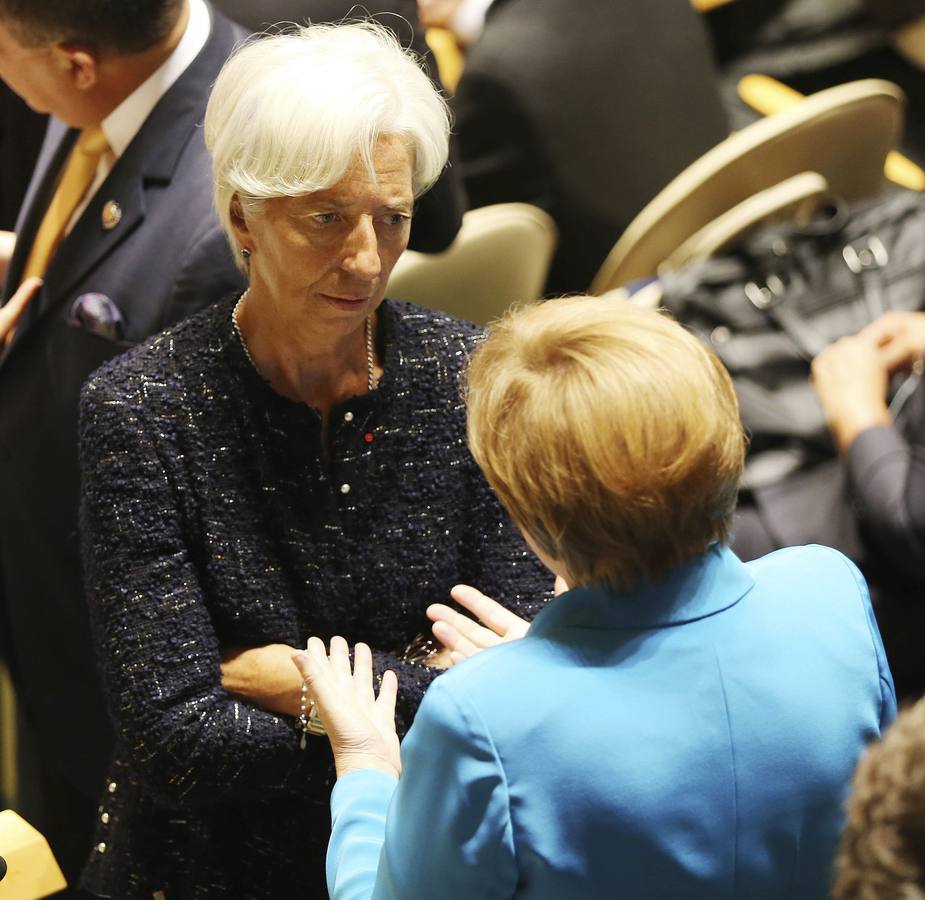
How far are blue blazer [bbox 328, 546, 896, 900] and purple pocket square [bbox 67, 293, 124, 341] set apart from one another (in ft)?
2.82

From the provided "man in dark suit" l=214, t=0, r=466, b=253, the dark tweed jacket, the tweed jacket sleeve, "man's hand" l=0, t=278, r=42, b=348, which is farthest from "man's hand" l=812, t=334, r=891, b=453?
"man's hand" l=0, t=278, r=42, b=348

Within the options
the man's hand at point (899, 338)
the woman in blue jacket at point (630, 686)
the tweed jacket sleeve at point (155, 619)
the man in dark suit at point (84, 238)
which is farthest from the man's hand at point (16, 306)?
the man's hand at point (899, 338)

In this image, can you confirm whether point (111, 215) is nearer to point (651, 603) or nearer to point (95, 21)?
point (95, 21)

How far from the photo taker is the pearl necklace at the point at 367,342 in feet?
4.96

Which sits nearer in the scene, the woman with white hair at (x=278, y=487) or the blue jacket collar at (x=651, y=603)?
the blue jacket collar at (x=651, y=603)

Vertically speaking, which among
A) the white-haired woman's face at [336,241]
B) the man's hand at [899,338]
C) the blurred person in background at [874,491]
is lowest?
the blurred person in background at [874,491]

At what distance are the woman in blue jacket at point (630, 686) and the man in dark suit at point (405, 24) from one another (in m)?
0.86

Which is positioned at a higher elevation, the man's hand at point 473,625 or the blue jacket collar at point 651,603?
the blue jacket collar at point 651,603

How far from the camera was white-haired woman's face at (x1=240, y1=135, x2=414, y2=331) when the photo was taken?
140 cm

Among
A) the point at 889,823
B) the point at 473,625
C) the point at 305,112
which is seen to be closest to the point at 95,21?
the point at 305,112

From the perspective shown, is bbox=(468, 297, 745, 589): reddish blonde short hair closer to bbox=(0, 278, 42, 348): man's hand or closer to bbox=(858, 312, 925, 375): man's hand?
bbox=(0, 278, 42, 348): man's hand

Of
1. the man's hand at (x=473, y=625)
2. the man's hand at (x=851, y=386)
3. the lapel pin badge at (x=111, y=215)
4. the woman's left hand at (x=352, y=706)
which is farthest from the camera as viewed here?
the man's hand at (x=851, y=386)

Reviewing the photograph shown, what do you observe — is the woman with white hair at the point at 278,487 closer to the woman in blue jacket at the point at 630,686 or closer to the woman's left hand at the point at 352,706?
the woman's left hand at the point at 352,706

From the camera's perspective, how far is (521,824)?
1.10 m
